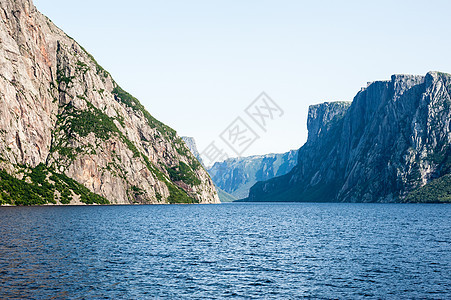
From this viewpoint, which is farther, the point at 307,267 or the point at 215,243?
the point at 215,243

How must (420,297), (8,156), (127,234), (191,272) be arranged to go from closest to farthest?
(420,297), (191,272), (127,234), (8,156)

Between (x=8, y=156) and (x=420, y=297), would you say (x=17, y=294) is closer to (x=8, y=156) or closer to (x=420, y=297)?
(x=420, y=297)

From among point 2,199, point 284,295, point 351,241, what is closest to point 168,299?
point 284,295

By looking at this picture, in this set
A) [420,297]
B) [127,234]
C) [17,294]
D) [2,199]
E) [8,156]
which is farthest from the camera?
[8,156]

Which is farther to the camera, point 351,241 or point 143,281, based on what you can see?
point 351,241

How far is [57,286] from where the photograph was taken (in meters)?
44.7

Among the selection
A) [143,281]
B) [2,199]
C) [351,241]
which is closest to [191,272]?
[143,281]

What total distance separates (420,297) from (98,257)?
42.7 meters

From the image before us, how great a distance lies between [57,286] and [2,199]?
14481 centimetres

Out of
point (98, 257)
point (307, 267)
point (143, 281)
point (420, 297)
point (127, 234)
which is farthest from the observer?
point (127, 234)

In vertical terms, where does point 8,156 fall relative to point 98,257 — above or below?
above

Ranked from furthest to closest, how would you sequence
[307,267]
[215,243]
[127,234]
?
1. [127,234]
2. [215,243]
3. [307,267]

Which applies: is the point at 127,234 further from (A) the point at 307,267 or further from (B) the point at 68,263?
(A) the point at 307,267

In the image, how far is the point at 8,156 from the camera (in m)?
198
